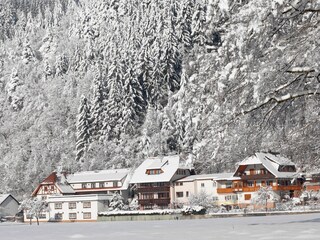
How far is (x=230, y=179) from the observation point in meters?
76.6

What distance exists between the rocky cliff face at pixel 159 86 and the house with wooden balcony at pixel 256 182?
1159 centimetres

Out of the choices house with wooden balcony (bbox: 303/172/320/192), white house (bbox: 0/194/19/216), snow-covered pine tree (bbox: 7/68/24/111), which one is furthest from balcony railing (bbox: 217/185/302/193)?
snow-covered pine tree (bbox: 7/68/24/111)

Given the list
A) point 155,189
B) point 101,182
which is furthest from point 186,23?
point 155,189

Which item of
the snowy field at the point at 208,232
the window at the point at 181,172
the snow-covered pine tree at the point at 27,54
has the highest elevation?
the snow-covered pine tree at the point at 27,54

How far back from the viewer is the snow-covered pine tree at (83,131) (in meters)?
94.2

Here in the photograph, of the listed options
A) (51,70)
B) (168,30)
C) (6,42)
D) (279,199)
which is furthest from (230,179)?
(6,42)

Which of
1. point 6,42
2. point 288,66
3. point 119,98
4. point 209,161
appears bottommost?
point 209,161

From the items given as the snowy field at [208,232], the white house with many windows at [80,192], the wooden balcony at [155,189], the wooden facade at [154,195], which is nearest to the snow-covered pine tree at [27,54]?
the white house with many windows at [80,192]

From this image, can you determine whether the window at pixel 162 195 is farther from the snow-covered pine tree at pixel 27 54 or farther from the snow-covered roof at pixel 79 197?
the snow-covered pine tree at pixel 27 54

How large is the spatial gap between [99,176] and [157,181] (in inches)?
431

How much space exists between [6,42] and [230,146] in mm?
180102

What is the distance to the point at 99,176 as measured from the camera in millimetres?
87688

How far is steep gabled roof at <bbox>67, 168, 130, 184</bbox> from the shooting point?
85938mm

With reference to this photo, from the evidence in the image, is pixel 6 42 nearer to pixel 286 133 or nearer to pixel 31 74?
pixel 31 74
